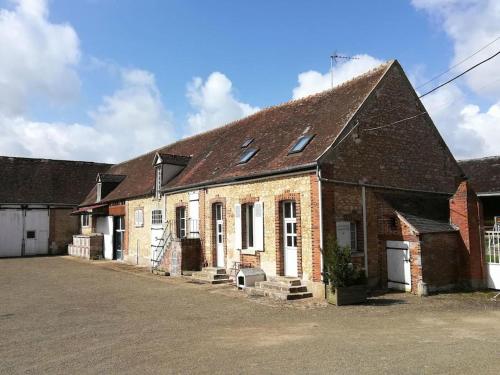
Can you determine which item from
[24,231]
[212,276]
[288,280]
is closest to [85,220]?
[24,231]

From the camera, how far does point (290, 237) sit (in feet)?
44.8

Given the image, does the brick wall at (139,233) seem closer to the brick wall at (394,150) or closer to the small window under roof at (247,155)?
the small window under roof at (247,155)

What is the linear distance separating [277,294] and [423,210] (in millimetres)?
5624

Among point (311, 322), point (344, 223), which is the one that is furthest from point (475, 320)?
point (344, 223)

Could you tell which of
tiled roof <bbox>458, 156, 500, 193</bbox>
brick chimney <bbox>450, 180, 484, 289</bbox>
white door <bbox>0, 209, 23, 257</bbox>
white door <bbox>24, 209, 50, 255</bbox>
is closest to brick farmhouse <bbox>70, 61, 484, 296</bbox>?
brick chimney <bbox>450, 180, 484, 289</bbox>

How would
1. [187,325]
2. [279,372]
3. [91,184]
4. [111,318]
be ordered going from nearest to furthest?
[279,372], [187,325], [111,318], [91,184]

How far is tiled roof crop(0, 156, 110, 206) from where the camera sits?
→ 30.9m

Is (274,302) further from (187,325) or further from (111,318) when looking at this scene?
(111,318)

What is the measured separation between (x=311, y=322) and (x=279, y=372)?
334 centimetres

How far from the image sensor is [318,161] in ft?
40.8

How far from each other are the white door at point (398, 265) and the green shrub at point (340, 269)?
2.20 meters

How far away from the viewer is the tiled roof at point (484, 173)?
22.6 meters

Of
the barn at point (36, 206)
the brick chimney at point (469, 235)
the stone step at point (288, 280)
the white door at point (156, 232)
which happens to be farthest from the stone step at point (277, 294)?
the barn at point (36, 206)

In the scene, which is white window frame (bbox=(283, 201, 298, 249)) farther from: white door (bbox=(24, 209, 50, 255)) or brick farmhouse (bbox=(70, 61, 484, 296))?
white door (bbox=(24, 209, 50, 255))
